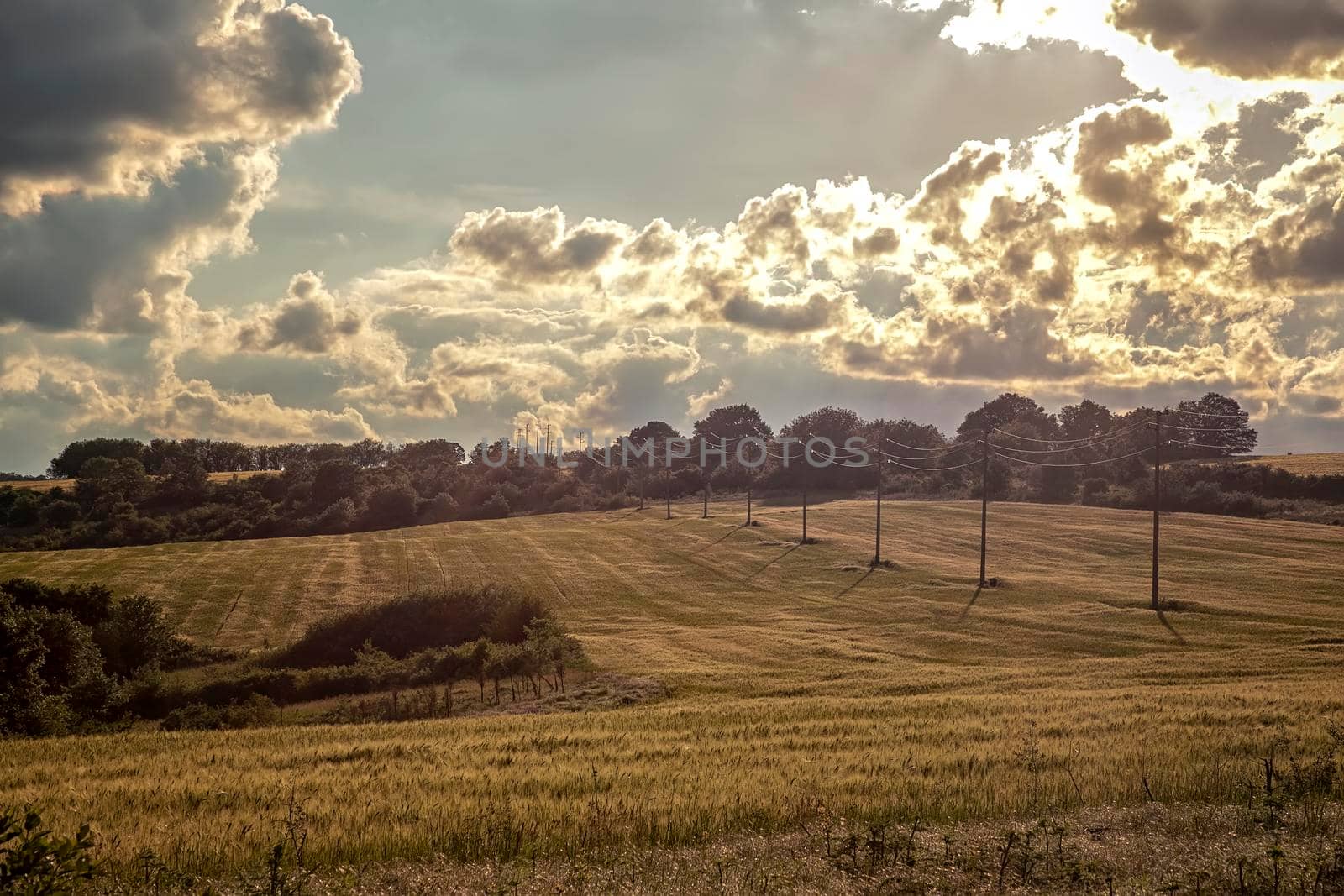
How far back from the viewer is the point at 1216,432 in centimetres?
15212

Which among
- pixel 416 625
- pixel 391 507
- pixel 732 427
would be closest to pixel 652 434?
pixel 732 427

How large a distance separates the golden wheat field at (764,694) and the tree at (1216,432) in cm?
6651

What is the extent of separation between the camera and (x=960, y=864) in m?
9.70

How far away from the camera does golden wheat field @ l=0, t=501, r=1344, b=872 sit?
41.4 ft

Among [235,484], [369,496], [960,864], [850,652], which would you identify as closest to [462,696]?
[850,652]

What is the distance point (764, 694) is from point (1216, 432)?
474ft

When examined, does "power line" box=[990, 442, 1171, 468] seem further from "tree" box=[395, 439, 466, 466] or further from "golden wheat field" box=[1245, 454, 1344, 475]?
"tree" box=[395, 439, 466, 466]

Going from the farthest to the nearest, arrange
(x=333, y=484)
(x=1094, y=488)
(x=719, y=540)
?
(x=333, y=484)
(x=1094, y=488)
(x=719, y=540)

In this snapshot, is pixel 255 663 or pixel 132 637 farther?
pixel 255 663

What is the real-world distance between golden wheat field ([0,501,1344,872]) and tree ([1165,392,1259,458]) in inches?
2618

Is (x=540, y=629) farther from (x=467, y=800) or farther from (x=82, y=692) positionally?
(x=467, y=800)

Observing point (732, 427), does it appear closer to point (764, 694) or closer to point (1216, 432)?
point (1216, 432)

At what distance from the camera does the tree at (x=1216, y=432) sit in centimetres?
15388

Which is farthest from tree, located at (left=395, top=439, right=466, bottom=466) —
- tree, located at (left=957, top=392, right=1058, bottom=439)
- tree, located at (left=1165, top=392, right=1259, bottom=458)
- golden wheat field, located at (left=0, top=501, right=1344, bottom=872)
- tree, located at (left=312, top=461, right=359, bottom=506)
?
tree, located at (left=1165, top=392, right=1259, bottom=458)
